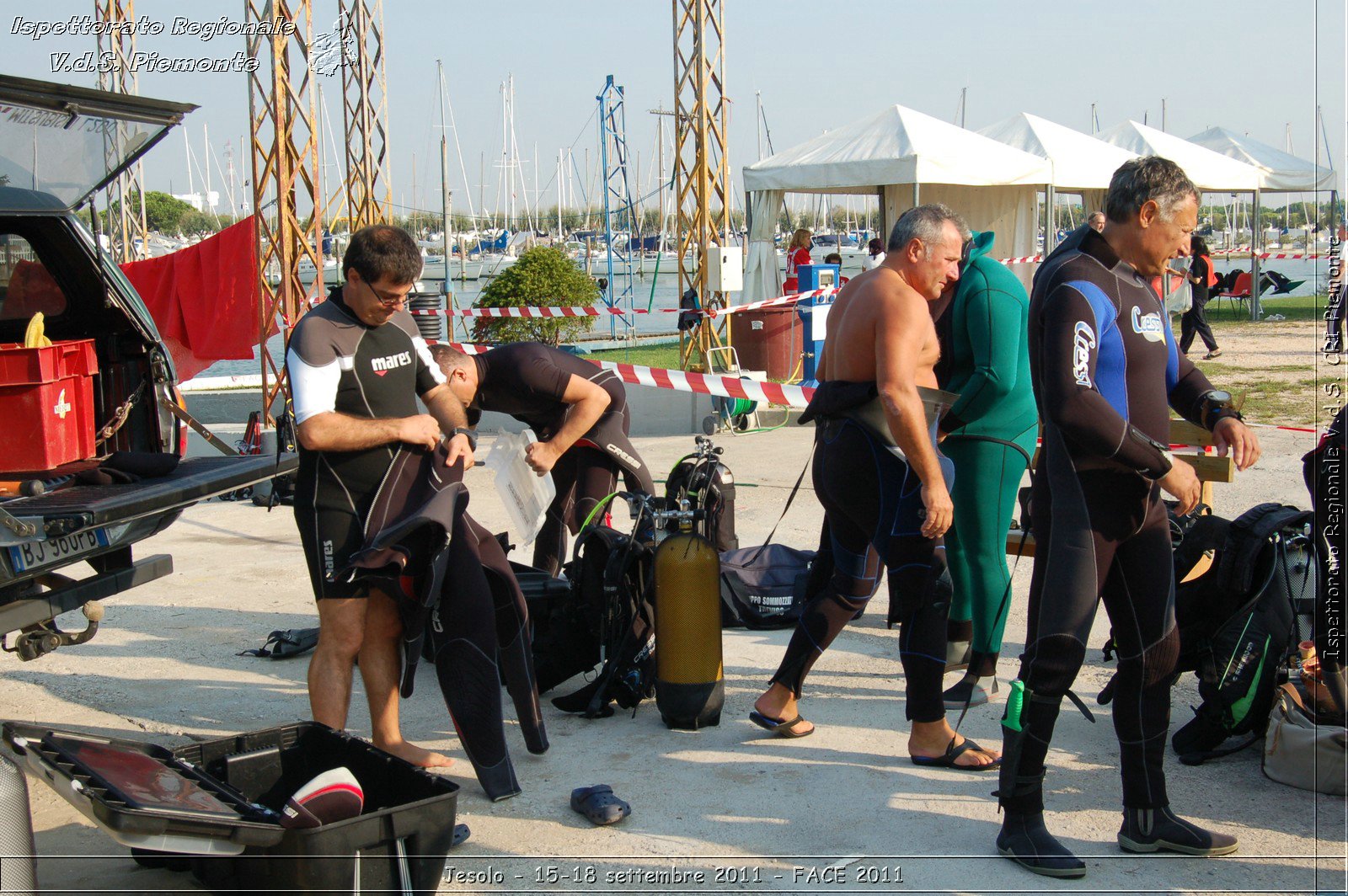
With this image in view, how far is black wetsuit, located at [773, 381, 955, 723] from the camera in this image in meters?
4.07

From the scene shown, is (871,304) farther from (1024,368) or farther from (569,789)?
(569,789)

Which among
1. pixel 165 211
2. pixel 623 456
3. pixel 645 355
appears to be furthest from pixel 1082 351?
pixel 165 211

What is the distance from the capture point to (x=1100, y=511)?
3326 mm

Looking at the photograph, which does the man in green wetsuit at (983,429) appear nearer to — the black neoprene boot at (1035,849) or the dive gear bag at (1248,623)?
the dive gear bag at (1248,623)

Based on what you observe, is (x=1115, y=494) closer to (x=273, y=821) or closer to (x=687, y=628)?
(x=687, y=628)

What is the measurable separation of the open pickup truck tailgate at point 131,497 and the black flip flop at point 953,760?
2.97 meters

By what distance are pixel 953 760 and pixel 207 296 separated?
329 inches

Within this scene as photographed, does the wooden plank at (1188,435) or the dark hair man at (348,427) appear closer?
the dark hair man at (348,427)

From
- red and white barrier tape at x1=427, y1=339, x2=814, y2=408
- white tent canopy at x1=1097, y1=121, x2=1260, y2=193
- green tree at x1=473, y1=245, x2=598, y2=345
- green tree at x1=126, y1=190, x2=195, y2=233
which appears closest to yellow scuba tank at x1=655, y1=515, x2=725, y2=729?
red and white barrier tape at x1=427, y1=339, x2=814, y2=408

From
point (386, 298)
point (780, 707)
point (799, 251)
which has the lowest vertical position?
point (780, 707)

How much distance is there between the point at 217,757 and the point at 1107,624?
162 inches

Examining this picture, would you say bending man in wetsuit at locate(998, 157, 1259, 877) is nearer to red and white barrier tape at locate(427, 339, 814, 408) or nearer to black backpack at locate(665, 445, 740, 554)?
black backpack at locate(665, 445, 740, 554)

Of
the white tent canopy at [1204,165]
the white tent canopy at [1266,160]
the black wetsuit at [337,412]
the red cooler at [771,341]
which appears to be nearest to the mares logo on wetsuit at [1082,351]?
the black wetsuit at [337,412]

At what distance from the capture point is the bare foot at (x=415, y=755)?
13.8 ft
